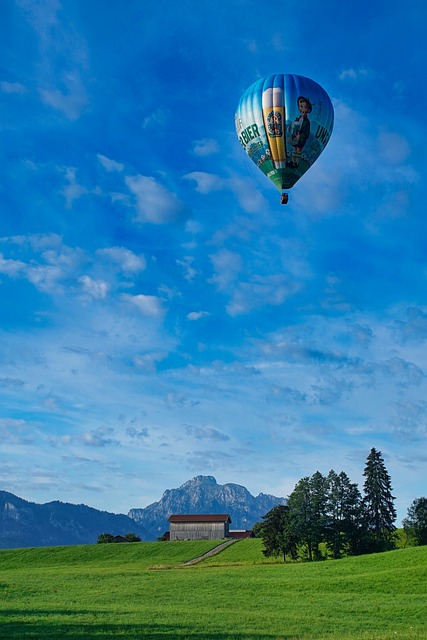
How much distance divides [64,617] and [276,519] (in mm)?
64820

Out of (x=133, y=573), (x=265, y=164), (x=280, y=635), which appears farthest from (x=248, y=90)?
(x=133, y=573)

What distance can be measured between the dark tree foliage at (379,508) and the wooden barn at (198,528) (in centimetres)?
6343

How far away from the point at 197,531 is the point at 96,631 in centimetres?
12952

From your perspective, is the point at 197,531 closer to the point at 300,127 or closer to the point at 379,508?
the point at 379,508

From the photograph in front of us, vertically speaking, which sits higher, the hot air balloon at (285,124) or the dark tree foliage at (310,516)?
the hot air balloon at (285,124)

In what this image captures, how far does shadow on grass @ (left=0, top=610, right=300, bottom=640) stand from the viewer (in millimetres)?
27133

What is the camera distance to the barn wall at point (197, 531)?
152 metres

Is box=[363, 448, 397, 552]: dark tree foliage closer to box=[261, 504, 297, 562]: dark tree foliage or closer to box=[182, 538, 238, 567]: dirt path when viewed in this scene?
box=[261, 504, 297, 562]: dark tree foliage

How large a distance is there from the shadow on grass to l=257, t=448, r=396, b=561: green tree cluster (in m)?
61.8

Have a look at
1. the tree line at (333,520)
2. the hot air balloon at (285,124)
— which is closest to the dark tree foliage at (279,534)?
the tree line at (333,520)

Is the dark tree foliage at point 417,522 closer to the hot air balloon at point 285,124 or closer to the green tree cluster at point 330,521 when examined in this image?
the green tree cluster at point 330,521

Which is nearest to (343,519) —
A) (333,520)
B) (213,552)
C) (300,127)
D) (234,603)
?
(333,520)

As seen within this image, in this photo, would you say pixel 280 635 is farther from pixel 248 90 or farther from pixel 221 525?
pixel 221 525

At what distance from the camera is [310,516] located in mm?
89938
